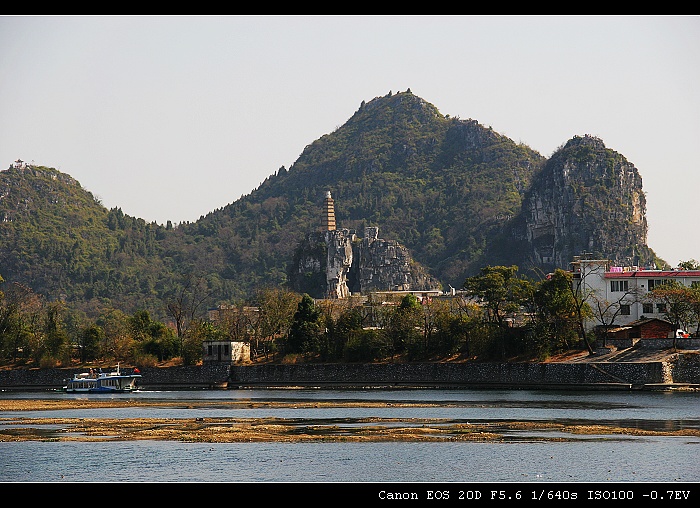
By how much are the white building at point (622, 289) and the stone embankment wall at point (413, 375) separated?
35.9ft

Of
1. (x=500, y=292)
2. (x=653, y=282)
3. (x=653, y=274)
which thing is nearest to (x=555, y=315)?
(x=500, y=292)

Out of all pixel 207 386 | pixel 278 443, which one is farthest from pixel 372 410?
pixel 207 386

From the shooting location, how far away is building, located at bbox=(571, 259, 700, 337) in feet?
318

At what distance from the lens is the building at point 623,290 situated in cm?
9681

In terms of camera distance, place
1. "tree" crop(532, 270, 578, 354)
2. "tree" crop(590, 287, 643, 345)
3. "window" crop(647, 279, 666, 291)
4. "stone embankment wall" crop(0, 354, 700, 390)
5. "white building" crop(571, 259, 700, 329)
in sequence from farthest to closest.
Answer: "window" crop(647, 279, 666, 291)
"white building" crop(571, 259, 700, 329)
"tree" crop(590, 287, 643, 345)
"tree" crop(532, 270, 578, 354)
"stone embankment wall" crop(0, 354, 700, 390)

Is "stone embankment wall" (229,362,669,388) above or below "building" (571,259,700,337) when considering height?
below

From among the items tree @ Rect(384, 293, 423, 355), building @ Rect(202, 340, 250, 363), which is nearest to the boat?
building @ Rect(202, 340, 250, 363)

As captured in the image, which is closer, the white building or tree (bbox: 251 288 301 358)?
the white building

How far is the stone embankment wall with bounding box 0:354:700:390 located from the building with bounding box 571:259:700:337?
11.1m

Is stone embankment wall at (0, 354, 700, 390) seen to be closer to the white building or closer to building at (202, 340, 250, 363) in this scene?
building at (202, 340, 250, 363)

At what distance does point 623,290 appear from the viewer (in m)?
98.4

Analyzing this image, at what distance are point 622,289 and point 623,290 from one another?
0.39ft

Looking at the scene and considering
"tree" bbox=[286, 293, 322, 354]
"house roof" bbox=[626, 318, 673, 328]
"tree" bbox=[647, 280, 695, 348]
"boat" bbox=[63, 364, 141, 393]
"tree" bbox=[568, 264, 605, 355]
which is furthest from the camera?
"tree" bbox=[286, 293, 322, 354]

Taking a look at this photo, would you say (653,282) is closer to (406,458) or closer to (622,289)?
(622,289)
